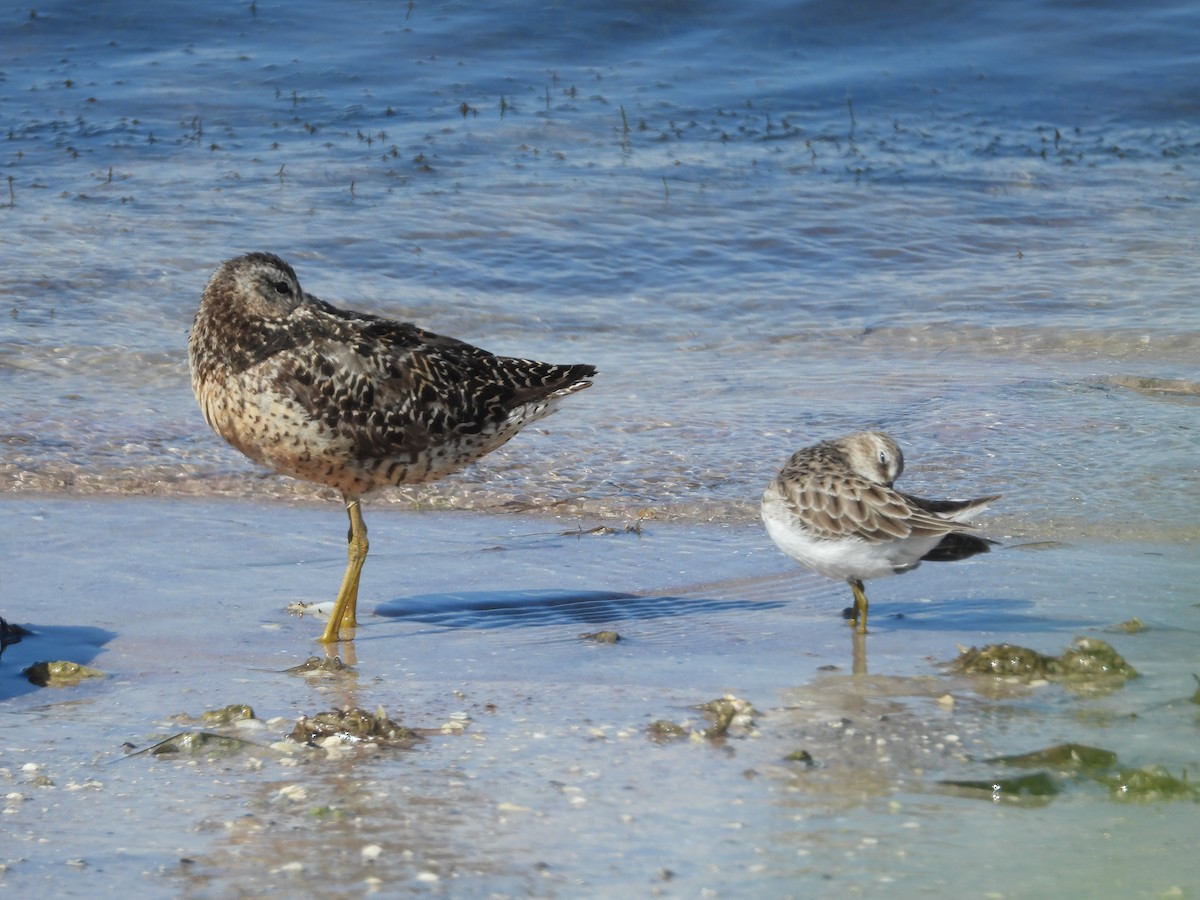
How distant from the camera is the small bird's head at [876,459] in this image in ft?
20.4

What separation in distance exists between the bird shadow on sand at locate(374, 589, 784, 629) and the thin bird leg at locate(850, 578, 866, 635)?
0.44 m

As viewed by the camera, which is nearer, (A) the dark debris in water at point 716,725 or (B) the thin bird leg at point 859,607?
(A) the dark debris in water at point 716,725

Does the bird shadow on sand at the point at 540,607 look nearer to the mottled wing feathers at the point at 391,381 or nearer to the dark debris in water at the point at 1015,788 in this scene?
the mottled wing feathers at the point at 391,381

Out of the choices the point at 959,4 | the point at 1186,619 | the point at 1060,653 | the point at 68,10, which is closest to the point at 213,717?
the point at 1060,653

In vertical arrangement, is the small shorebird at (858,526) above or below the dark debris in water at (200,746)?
above

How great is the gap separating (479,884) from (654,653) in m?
1.98

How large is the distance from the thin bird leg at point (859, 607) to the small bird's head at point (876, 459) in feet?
1.86

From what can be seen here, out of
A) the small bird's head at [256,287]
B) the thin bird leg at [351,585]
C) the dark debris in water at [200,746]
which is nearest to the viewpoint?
the dark debris in water at [200,746]


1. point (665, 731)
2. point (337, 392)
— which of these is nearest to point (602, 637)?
point (665, 731)

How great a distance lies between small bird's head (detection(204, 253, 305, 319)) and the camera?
639cm

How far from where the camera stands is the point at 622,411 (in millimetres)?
9141

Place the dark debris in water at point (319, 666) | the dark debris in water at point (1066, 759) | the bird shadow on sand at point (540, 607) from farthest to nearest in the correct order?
the bird shadow on sand at point (540, 607) < the dark debris in water at point (319, 666) < the dark debris in water at point (1066, 759)

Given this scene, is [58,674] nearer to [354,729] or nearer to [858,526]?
[354,729]

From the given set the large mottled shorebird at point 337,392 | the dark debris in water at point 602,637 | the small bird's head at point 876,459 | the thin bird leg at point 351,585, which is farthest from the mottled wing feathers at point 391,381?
the small bird's head at point 876,459
